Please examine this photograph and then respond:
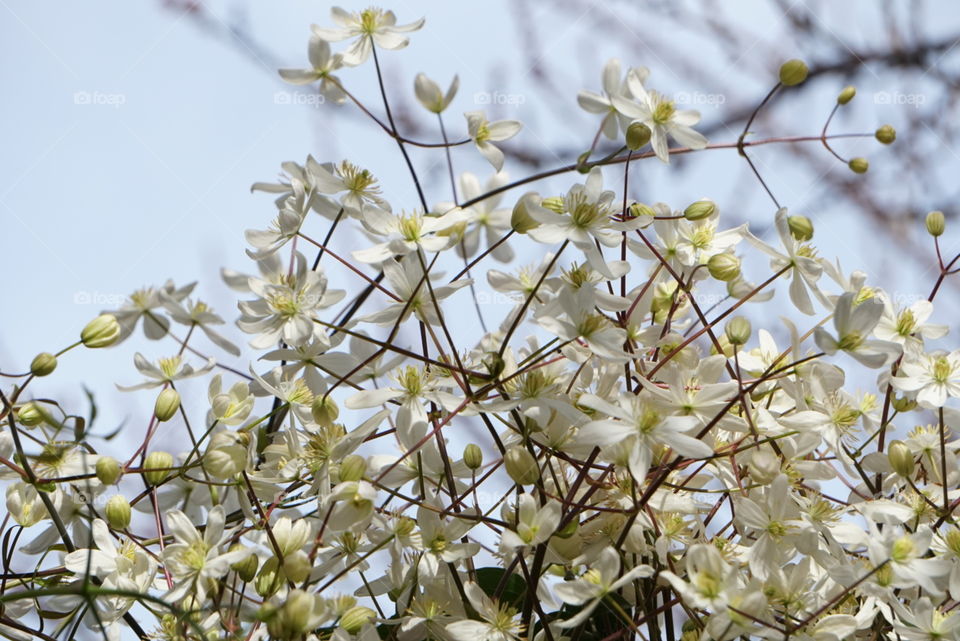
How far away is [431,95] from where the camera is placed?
0.40 meters

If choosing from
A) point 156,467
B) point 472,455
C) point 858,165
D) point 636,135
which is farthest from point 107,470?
point 858,165

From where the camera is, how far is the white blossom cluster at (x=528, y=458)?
302 millimetres

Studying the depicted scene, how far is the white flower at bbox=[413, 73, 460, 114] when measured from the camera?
0.39 meters

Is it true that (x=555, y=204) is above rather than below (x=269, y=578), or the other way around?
above

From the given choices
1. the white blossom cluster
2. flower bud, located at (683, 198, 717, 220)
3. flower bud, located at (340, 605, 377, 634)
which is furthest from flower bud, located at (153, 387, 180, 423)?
flower bud, located at (683, 198, 717, 220)

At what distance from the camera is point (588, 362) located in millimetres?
347

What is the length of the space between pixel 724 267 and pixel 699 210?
0.08ft

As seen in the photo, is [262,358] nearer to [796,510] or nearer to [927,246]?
[796,510]

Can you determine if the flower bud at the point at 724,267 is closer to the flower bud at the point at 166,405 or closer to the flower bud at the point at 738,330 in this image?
the flower bud at the point at 738,330

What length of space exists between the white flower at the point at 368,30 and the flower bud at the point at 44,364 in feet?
0.58

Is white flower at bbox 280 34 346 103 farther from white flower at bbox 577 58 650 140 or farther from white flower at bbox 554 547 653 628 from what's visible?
white flower at bbox 554 547 653 628

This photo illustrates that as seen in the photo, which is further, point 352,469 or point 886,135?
point 886,135

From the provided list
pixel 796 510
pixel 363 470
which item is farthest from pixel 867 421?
pixel 363 470

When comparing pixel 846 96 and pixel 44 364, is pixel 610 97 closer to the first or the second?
pixel 846 96
